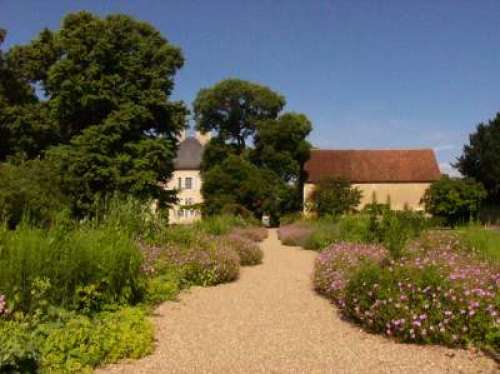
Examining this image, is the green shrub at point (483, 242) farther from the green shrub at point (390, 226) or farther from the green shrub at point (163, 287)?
the green shrub at point (163, 287)

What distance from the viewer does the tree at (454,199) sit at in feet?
107

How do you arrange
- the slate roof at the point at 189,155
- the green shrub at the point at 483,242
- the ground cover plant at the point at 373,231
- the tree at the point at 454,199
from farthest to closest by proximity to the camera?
the slate roof at the point at 189,155
the tree at the point at 454,199
the ground cover plant at the point at 373,231
the green shrub at the point at 483,242

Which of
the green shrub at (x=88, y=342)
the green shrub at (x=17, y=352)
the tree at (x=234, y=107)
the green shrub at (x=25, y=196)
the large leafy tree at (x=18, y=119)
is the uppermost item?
the tree at (x=234, y=107)

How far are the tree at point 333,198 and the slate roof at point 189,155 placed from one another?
18289 mm

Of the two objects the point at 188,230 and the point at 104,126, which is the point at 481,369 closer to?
the point at 188,230

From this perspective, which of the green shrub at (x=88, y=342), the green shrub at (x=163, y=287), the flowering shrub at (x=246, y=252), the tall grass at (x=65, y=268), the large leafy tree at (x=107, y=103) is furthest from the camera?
the large leafy tree at (x=107, y=103)

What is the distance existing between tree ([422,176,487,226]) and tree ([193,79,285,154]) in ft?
51.2

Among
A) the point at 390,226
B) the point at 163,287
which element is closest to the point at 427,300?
the point at 163,287

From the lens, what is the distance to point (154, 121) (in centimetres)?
2222

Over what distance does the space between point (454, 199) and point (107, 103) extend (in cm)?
2361

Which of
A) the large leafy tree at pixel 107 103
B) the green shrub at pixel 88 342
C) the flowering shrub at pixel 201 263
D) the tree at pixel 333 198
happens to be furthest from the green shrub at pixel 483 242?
the tree at pixel 333 198

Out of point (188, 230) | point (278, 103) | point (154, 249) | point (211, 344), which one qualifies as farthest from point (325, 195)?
point (211, 344)

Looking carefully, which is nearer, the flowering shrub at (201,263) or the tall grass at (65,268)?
the tall grass at (65,268)

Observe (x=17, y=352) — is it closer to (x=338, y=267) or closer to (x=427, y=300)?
(x=427, y=300)
